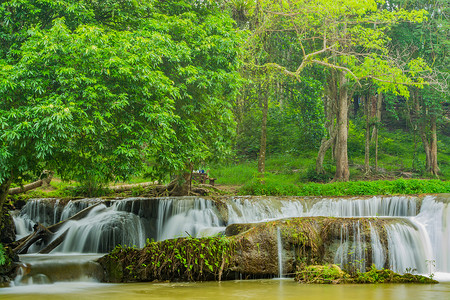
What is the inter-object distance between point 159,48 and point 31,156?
369 cm

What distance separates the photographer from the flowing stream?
1105 cm

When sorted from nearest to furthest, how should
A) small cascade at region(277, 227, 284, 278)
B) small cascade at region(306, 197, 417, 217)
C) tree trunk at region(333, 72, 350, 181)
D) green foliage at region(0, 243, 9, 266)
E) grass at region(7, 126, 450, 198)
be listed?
green foliage at region(0, 243, 9, 266) < small cascade at region(277, 227, 284, 278) < small cascade at region(306, 197, 417, 217) < grass at region(7, 126, 450, 198) < tree trunk at region(333, 72, 350, 181)

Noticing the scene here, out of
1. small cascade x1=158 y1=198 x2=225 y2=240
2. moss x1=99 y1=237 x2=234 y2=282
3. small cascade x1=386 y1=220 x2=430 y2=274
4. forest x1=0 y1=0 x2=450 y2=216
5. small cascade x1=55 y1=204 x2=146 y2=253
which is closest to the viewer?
forest x1=0 y1=0 x2=450 y2=216

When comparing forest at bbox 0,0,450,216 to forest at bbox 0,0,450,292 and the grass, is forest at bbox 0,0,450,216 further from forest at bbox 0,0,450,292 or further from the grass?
the grass

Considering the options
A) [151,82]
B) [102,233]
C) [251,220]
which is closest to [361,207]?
[251,220]

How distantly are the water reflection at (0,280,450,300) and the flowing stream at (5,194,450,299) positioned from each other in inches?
1.8

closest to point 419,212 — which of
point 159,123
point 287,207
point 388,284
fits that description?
point 287,207

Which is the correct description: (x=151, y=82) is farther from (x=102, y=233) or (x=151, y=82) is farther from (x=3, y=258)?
(x=102, y=233)

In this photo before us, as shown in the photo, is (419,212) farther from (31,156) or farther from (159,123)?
(31,156)

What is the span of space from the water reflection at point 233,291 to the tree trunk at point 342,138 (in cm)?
1469

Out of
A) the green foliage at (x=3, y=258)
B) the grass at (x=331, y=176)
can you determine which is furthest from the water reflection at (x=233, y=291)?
the grass at (x=331, y=176)

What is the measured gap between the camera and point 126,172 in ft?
33.1

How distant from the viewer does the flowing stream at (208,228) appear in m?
11.0

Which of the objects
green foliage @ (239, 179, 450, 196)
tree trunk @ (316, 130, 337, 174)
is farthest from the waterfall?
tree trunk @ (316, 130, 337, 174)
